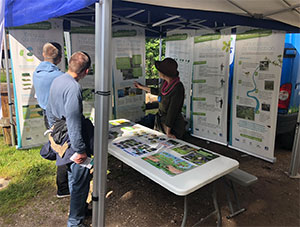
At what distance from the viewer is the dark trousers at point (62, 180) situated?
2.68 meters

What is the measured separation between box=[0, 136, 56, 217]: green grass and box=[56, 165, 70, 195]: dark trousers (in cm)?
28

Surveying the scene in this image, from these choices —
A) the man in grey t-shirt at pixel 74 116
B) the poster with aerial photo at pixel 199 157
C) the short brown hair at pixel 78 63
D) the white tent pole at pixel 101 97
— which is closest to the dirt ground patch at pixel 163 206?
the man in grey t-shirt at pixel 74 116

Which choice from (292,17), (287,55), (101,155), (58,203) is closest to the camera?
(101,155)

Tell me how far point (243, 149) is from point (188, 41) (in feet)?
7.83

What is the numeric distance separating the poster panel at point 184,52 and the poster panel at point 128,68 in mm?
706

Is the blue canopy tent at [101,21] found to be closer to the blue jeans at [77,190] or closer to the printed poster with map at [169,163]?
the blue jeans at [77,190]

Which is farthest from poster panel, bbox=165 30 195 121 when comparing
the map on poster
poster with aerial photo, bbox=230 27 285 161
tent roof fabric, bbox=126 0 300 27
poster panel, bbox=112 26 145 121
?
the map on poster

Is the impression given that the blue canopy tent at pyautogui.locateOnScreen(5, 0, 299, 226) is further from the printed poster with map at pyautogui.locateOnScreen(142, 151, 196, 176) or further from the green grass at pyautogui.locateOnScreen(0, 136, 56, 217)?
the green grass at pyautogui.locateOnScreen(0, 136, 56, 217)

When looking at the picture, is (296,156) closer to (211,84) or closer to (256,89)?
(256,89)

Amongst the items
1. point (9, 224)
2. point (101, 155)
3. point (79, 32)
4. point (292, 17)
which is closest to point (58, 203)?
point (9, 224)

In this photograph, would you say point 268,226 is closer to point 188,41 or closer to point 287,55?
point 287,55

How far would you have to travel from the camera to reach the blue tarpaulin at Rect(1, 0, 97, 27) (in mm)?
1802

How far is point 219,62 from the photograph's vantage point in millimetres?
4227

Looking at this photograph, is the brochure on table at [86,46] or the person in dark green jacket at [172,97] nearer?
the person in dark green jacket at [172,97]
